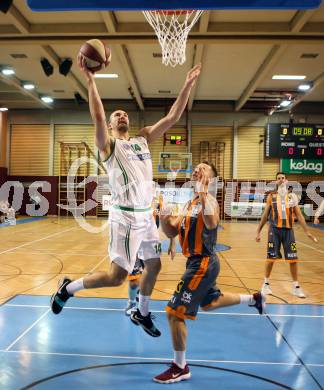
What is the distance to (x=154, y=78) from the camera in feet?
60.6

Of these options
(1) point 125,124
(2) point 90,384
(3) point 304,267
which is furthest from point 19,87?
(2) point 90,384

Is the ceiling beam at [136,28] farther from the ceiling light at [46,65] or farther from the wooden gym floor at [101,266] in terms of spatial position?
the wooden gym floor at [101,266]

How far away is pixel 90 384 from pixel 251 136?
21.3 metres

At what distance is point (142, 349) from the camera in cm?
416

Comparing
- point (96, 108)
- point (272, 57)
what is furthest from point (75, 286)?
point (272, 57)

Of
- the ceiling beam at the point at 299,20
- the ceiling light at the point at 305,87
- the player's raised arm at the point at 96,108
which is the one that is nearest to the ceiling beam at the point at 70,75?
the ceiling beam at the point at 299,20

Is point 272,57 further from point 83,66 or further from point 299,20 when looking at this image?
point 83,66

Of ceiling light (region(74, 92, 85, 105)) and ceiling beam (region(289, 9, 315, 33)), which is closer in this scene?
ceiling beam (region(289, 9, 315, 33))

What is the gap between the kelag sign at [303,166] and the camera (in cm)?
2200

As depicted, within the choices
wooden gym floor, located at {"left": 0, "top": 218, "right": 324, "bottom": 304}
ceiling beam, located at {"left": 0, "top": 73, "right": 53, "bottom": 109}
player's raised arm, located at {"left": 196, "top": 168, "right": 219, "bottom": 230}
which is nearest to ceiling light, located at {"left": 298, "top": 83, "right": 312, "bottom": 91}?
wooden gym floor, located at {"left": 0, "top": 218, "right": 324, "bottom": 304}

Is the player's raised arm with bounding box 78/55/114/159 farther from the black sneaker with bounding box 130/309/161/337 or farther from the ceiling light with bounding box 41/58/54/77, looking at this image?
the ceiling light with bounding box 41/58/54/77

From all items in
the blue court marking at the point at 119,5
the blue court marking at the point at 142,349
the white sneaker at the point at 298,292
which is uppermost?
the blue court marking at the point at 119,5

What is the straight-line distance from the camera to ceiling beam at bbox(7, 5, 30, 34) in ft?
37.0

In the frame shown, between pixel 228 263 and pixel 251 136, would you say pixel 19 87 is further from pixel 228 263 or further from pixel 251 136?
pixel 228 263
